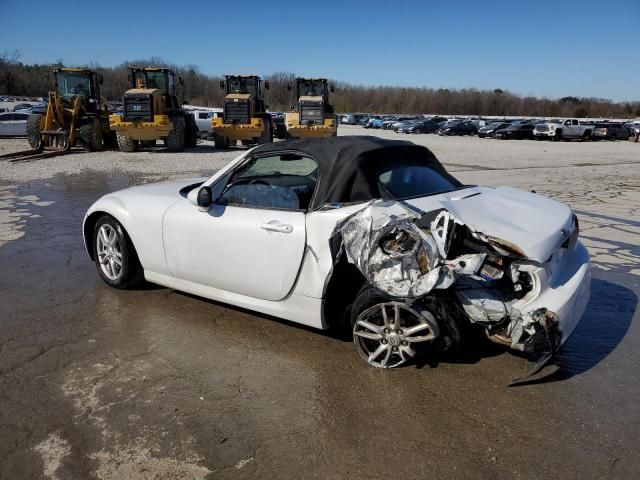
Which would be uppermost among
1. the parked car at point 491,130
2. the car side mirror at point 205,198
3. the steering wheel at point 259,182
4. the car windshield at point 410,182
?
the car windshield at point 410,182

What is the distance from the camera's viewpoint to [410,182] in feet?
12.7

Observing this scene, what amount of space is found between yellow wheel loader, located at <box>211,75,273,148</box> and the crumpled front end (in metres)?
19.9

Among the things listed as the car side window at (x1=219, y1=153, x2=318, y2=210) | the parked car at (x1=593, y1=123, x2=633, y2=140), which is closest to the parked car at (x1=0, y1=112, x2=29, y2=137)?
the car side window at (x1=219, y1=153, x2=318, y2=210)

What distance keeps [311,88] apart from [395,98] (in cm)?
9747

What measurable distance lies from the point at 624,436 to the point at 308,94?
24.3 m

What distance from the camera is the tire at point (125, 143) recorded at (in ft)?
64.5

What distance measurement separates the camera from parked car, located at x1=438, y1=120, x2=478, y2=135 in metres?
45.5

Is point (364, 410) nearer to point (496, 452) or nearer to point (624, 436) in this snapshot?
point (496, 452)

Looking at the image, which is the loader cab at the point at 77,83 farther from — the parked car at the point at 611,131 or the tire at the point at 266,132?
the parked car at the point at 611,131

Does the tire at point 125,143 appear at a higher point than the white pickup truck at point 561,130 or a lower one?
lower

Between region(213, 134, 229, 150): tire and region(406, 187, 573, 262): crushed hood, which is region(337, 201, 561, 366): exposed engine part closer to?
region(406, 187, 573, 262): crushed hood

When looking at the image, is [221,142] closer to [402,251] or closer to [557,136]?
[402,251]

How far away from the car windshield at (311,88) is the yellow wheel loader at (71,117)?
9.10 meters

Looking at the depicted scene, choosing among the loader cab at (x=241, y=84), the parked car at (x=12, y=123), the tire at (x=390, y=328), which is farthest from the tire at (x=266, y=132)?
the tire at (x=390, y=328)
